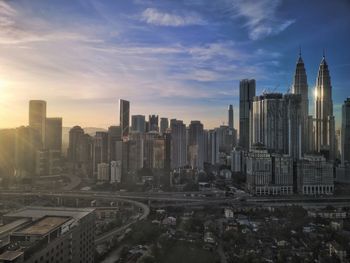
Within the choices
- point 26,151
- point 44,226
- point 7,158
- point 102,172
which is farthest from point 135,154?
point 44,226

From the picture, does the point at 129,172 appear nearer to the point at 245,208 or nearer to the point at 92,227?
the point at 245,208

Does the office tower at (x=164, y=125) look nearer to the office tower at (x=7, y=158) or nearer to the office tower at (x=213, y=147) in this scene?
the office tower at (x=213, y=147)

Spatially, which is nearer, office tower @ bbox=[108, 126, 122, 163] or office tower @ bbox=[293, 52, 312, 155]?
office tower @ bbox=[293, 52, 312, 155]

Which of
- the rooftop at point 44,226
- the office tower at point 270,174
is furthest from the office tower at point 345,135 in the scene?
the rooftop at point 44,226

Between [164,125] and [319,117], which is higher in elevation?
[164,125]

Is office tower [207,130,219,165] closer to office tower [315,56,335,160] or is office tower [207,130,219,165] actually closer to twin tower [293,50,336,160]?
twin tower [293,50,336,160]

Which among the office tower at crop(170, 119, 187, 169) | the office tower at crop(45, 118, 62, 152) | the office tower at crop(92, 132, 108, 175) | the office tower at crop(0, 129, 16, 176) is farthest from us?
the office tower at crop(170, 119, 187, 169)

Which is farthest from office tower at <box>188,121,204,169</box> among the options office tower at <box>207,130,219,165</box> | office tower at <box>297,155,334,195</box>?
office tower at <box>297,155,334,195</box>

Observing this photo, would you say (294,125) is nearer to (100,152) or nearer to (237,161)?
(237,161)
